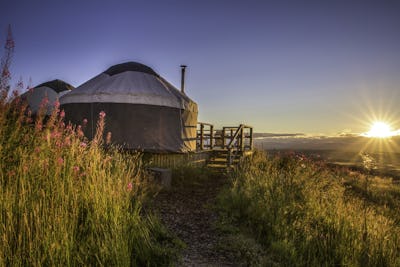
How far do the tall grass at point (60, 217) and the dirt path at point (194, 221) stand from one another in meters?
0.30

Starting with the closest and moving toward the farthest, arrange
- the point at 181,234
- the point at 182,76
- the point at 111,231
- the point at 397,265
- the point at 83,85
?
1. the point at 111,231
2. the point at 397,265
3. the point at 181,234
4. the point at 83,85
5. the point at 182,76

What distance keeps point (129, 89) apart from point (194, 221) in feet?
20.5

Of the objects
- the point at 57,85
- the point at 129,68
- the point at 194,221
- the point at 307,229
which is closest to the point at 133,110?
the point at 129,68

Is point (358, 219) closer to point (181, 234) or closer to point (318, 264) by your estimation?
point (318, 264)

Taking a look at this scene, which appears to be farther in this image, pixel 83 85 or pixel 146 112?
pixel 83 85

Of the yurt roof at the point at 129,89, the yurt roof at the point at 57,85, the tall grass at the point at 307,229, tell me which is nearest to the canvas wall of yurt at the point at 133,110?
the yurt roof at the point at 129,89

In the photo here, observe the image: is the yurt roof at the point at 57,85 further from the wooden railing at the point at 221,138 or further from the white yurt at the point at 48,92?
the wooden railing at the point at 221,138

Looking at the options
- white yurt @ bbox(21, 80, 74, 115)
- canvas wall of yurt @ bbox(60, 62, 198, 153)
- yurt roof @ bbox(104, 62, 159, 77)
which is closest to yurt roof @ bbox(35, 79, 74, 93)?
white yurt @ bbox(21, 80, 74, 115)

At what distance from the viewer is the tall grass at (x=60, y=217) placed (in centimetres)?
232

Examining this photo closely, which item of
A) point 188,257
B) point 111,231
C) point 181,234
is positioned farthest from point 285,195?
point 111,231

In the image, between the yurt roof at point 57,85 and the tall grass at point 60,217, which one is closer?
the tall grass at point 60,217

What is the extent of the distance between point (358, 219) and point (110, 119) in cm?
746

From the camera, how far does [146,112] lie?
373 inches

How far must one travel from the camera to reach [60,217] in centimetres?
244
